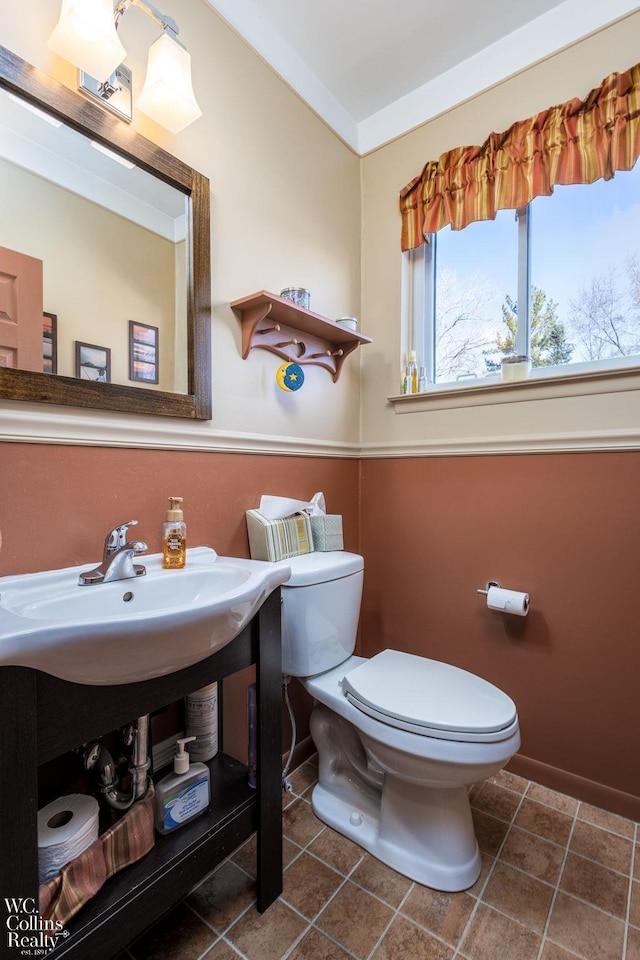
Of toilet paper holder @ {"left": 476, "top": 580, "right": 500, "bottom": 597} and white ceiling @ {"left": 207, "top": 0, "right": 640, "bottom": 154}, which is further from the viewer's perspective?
toilet paper holder @ {"left": 476, "top": 580, "right": 500, "bottom": 597}

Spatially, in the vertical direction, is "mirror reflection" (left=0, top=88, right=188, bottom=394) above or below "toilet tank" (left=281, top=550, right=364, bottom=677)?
above

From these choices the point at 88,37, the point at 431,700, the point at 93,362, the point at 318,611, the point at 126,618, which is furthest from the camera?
the point at 318,611

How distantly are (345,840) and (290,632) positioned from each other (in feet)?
1.99

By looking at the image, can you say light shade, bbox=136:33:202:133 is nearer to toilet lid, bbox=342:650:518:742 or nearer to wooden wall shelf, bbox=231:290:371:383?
wooden wall shelf, bbox=231:290:371:383

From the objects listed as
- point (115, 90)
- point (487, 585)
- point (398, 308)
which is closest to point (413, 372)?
point (398, 308)

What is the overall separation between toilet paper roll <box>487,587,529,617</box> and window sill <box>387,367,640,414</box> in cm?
64

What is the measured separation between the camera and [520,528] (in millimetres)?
1532

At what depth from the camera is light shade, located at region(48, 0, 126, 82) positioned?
0.91 m

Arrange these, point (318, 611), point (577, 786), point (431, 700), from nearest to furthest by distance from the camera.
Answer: point (431, 700) < point (318, 611) < point (577, 786)

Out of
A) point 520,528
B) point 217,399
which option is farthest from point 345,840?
point 217,399

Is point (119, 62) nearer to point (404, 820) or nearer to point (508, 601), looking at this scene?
point (508, 601)

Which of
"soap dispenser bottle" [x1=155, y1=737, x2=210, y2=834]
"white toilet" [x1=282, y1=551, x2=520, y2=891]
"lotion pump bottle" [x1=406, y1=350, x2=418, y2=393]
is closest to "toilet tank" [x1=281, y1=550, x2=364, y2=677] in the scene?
"white toilet" [x1=282, y1=551, x2=520, y2=891]

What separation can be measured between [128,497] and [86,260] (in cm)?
55

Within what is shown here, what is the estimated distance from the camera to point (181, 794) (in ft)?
3.30
